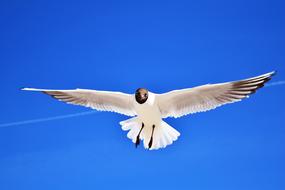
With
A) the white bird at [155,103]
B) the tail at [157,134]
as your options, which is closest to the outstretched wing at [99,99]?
the white bird at [155,103]

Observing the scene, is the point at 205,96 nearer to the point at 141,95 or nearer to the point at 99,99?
the point at 141,95

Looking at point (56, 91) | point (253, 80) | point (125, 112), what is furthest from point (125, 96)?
point (253, 80)

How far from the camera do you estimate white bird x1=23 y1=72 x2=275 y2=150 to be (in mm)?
5730

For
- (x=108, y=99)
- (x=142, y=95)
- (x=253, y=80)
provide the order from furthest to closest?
(x=108, y=99)
(x=142, y=95)
(x=253, y=80)

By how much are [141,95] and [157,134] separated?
0.42 m

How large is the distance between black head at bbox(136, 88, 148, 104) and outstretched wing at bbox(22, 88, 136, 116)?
23 cm

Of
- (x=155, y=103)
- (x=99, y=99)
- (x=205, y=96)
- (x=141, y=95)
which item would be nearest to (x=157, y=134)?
(x=155, y=103)

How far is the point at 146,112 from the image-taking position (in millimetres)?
5977

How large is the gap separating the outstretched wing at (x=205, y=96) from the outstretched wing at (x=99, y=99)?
1.19ft

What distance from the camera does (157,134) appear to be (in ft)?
19.9

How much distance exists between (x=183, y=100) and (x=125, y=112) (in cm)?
63

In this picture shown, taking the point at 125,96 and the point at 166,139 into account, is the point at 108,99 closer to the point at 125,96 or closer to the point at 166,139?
the point at 125,96

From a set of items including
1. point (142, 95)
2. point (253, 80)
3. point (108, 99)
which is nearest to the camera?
point (253, 80)

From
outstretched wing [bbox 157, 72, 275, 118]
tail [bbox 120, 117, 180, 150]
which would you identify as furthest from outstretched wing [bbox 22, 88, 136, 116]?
outstretched wing [bbox 157, 72, 275, 118]
